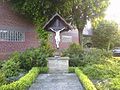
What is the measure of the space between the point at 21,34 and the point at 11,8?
294cm

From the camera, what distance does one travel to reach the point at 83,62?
1867 centimetres

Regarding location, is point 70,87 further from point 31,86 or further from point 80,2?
point 80,2

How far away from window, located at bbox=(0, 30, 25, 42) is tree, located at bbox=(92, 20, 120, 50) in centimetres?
2023

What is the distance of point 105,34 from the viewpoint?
43656 mm

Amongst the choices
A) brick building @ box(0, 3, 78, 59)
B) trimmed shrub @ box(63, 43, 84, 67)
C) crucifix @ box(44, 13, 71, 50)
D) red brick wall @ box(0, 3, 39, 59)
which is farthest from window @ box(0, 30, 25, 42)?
crucifix @ box(44, 13, 71, 50)

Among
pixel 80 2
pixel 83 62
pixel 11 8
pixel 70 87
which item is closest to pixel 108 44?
pixel 80 2

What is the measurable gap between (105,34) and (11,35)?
862 inches

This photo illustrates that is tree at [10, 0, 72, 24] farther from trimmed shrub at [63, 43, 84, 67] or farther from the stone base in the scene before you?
the stone base

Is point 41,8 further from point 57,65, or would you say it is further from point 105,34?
point 105,34

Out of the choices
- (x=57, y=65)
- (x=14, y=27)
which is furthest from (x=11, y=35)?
(x=57, y=65)

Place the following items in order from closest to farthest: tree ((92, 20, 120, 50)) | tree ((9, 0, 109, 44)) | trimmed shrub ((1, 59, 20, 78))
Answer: trimmed shrub ((1, 59, 20, 78))
tree ((9, 0, 109, 44))
tree ((92, 20, 120, 50))

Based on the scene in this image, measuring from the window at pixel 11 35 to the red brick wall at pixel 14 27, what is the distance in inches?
12.7

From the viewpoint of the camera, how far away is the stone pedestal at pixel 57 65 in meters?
16.8

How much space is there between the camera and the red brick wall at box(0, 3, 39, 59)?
961 inches
